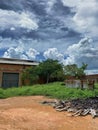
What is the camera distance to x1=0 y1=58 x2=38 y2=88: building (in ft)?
127

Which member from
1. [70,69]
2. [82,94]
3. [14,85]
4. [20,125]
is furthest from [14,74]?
[20,125]

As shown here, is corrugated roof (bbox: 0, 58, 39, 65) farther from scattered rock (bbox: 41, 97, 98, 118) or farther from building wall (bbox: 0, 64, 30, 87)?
scattered rock (bbox: 41, 97, 98, 118)

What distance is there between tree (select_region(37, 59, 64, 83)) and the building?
2227 mm

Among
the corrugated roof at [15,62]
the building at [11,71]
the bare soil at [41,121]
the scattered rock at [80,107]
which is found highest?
the corrugated roof at [15,62]

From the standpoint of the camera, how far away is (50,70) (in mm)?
39906

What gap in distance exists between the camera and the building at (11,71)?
3872 cm

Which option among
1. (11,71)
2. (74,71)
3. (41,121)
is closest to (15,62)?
(11,71)

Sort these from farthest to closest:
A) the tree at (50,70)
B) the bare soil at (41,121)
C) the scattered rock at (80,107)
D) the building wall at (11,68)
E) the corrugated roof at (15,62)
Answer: the tree at (50,70) → the corrugated roof at (15,62) → the building wall at (11,68) → the scattered rock at (80,107) → the bare soil at (41,121)

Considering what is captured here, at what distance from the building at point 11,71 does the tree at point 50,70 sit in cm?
223

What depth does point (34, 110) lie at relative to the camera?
43.6 ft

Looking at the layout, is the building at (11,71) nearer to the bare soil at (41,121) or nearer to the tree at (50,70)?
the tree at (50,70)

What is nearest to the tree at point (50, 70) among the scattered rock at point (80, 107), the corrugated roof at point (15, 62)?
the corrugated roof at point (15, 62)

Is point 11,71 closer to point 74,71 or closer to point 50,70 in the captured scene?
point 50,70

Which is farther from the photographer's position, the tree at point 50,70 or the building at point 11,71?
the tree at point 50,70
